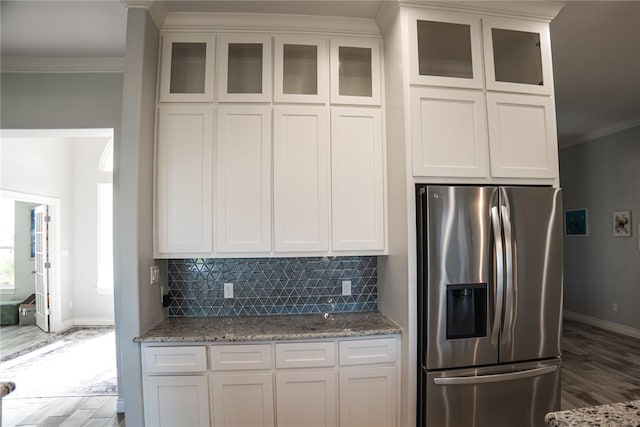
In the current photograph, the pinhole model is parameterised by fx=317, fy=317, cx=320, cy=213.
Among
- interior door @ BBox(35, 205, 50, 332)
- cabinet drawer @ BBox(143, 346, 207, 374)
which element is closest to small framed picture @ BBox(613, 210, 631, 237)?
cabinet drawer @ BBox(143, 346, 207, 374)

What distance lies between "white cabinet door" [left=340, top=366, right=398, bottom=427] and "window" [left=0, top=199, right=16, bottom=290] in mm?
6688

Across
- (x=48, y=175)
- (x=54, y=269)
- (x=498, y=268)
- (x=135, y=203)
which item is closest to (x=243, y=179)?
(x=135, y=203)

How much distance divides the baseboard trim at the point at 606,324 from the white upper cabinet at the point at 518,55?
427 centimetres

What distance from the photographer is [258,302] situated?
2473 mm

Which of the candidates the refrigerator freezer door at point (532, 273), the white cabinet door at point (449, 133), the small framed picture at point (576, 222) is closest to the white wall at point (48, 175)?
the white cabinet door at point (449, 133)

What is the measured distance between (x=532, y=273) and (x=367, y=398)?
1298 mm

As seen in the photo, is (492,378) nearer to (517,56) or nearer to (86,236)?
(517,56)

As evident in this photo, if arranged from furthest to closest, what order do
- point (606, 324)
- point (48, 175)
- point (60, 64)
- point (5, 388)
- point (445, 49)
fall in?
point (48, 175) → point (606, 324) → point (60, 64) → point (445, 49) → point (5, 388)

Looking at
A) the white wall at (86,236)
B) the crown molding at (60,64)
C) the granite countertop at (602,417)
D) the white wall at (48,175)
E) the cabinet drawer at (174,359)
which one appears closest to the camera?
the granite countertop at (602,417)

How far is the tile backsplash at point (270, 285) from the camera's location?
2455 mm

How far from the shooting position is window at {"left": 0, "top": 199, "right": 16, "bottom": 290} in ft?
18.7

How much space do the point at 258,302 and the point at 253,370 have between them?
57cm

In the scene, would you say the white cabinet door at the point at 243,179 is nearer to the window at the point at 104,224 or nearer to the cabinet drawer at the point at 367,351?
the cabinet drawer at the point at 367,351

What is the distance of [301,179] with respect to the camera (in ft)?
7.31
